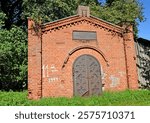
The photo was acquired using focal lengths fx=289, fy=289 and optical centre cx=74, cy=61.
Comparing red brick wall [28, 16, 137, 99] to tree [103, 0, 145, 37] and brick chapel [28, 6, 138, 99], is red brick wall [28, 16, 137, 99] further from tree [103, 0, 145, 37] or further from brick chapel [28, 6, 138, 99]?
tree [103, 0, 145, 37]

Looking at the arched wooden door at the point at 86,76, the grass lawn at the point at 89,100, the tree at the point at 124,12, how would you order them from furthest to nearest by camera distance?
the tree at the point at 124,12, the arched wooden door at the point at 86,76, the grass lawn at the point at 89,100

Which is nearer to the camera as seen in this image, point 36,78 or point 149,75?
point 36,78

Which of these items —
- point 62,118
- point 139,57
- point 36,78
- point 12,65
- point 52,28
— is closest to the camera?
point 62,118

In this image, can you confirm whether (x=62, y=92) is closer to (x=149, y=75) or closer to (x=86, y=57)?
(x=86, y=57)

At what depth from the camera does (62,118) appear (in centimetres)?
738

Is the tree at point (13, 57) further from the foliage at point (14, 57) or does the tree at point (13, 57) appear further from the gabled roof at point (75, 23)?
the gabled roof at point (75, 23)

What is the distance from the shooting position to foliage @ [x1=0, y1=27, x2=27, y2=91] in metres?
21.2

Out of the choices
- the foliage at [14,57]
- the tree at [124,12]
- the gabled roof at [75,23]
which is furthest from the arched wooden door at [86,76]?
the tree at [124,12]

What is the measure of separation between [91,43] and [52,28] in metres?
2.80

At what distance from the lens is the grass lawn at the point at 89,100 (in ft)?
47.4

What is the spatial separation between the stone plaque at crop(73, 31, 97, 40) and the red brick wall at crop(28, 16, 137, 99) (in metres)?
0.24

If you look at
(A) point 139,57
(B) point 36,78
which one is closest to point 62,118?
(B) point 36,78

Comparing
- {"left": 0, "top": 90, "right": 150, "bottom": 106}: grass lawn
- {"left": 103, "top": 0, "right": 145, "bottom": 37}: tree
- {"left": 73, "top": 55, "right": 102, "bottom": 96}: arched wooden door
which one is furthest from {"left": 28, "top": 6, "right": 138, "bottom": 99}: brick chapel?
{"left": 103, "top": 0, "right": 145, "bottom": 37}: tree

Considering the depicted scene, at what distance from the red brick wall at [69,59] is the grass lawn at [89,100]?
4.74 feet
